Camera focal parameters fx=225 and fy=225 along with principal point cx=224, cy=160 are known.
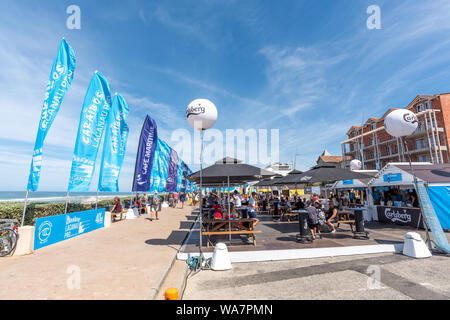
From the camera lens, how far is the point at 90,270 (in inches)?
199

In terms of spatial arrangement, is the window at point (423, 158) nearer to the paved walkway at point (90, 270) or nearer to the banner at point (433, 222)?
the banner at point (433, 222)

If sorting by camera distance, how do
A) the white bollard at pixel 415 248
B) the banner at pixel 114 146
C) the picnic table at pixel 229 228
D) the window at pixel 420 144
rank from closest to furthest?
the white bollard at pixel 415 248, the picnic table at pixel 229 228, the banner at pixel 114 146, the window at pixel 420 144

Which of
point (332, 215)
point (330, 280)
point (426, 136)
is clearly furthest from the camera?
point (426, 136)

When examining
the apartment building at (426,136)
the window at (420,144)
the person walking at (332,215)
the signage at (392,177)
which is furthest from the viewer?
the window at (420,144)

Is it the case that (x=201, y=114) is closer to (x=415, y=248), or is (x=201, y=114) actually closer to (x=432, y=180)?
(x=415, y=248)

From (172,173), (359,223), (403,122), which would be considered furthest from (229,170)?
(172,173)

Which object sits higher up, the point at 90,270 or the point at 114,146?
the point at 114,146

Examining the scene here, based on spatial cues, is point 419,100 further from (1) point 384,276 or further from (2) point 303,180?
(1) point 384,276

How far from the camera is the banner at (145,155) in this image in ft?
47.1

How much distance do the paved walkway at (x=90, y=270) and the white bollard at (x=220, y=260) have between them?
3.60 feet

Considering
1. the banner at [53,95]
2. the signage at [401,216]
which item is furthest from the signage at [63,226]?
the signage at [401,216]

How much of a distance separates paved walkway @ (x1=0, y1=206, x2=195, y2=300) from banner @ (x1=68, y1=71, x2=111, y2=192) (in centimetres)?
256

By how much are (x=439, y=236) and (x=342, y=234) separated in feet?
8.93

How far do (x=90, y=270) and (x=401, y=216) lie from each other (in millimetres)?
12659
